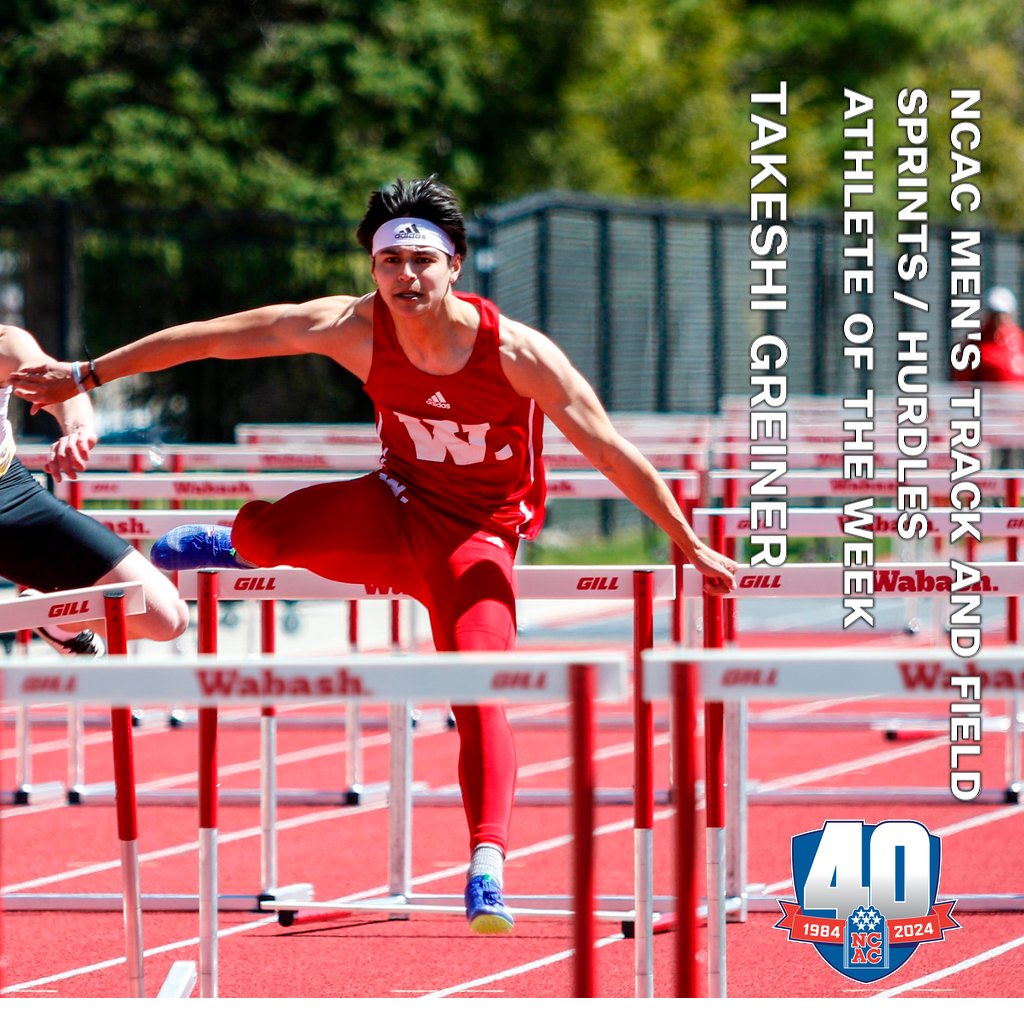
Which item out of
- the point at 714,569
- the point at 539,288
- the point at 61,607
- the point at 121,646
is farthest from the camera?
the point at 539,288

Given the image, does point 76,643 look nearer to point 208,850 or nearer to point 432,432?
point 208,850

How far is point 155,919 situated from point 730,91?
25740 mm

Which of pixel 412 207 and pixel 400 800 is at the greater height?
pixel 412 207

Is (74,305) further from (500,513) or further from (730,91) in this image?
(730,91)

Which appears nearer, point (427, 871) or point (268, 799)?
point (268, 799)

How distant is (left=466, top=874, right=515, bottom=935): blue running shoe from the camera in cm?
374

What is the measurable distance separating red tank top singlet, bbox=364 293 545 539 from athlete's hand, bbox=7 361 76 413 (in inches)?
33.5

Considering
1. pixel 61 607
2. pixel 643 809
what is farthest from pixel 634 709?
pixel 61 607

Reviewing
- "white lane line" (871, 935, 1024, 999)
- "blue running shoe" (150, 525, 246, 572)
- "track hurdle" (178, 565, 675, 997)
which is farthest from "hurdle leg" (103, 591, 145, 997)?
"white lane line" (871, 935, 1024, 999)

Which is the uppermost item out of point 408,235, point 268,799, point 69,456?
point 408,235

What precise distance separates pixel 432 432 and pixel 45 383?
1.12m

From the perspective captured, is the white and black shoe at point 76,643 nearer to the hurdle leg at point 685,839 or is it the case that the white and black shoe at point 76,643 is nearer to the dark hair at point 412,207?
the dark hair at point 412,207

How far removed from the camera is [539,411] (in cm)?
463

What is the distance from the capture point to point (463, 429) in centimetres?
451
